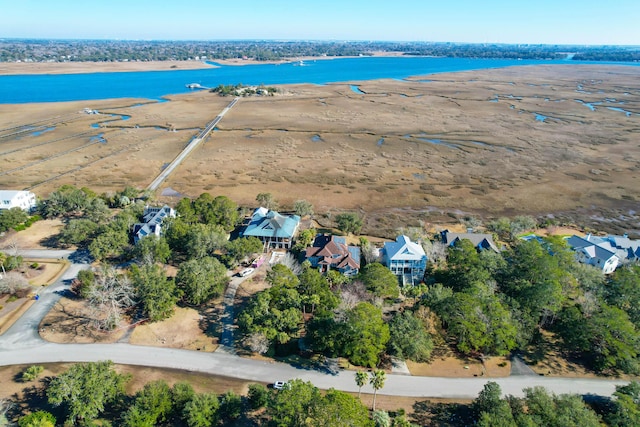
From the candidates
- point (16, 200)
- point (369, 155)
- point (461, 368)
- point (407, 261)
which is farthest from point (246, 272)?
point (369, 155)

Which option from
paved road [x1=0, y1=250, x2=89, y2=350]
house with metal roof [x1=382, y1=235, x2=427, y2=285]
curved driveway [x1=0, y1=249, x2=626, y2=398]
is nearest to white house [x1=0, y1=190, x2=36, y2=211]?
paved road [x1=0, y1=250, x2=89, y2=350]

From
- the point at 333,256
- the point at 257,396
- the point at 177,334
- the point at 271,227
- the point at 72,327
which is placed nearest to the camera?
the point at 257,396

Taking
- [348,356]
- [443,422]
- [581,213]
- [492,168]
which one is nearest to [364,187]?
[492,168]

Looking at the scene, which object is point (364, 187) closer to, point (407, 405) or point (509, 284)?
point (509, 284)

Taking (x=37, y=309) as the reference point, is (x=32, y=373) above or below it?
above

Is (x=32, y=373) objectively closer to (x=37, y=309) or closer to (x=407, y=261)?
(x=37, y=309)

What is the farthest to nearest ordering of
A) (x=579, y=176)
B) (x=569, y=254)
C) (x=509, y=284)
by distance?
(x=579, y=176) < (x=569, y=254) < (x=509, y=284)
